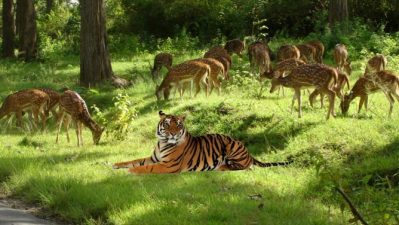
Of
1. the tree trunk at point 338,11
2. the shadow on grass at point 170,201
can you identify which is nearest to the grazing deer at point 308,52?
the tree trunk at point 338,11

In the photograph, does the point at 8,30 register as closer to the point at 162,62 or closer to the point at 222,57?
the point at 162,62

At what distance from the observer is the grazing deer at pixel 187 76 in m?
16.1

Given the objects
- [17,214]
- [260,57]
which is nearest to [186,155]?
[17,214]

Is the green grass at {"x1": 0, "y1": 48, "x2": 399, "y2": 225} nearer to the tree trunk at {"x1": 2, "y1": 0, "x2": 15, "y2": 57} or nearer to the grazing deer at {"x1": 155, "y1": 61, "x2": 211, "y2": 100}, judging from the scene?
the grazing deer at {"x1": 155, "y1": 61, "x2": 211, "y2": 100}

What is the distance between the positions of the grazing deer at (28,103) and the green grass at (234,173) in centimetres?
46

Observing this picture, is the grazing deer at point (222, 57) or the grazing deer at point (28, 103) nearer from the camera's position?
the grazing deer at point (28, 103)

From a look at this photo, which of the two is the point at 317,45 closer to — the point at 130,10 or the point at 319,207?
the point at 319,207

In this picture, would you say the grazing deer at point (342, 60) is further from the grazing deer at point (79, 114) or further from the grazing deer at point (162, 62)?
the grazing deer at point (79, 114)

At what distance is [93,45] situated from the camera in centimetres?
1898

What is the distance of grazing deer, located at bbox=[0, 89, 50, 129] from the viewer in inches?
575

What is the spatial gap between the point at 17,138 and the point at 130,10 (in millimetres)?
20680

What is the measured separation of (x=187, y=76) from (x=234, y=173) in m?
6.30

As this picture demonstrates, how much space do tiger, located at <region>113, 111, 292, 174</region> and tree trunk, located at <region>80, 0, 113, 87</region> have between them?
28.5 feet

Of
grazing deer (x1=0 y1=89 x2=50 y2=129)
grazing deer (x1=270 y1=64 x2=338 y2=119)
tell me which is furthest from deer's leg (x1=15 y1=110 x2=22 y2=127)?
grazing deer (x1=270 y1=64 x2=338 y2=119)
